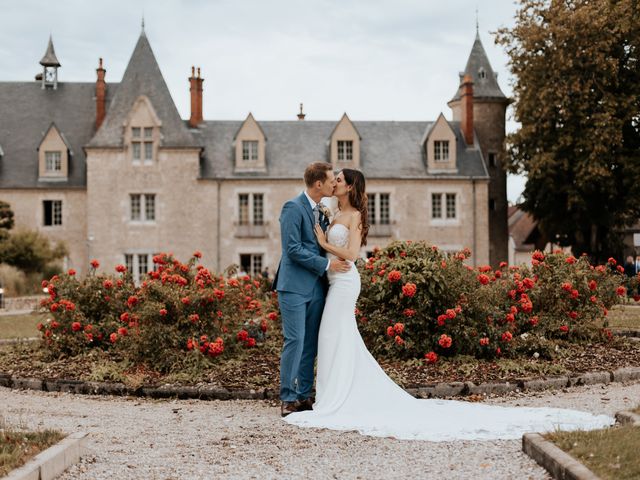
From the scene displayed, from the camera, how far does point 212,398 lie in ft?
26.3

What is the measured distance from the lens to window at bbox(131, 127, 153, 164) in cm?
3606

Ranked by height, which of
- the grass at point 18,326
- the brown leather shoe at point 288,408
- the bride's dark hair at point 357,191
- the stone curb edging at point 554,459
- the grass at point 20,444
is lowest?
the grass at point 18,326

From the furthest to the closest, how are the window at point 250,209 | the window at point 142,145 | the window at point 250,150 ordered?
1. the window at point 250,150
2. the window at point 250,209
3. the window at point 142,145

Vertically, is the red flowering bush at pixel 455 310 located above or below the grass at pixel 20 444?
above

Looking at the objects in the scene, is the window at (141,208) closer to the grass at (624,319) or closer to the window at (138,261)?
the window at (138,261)

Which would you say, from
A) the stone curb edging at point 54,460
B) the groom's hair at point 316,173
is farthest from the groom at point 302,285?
the stone curb edging at point 54,460

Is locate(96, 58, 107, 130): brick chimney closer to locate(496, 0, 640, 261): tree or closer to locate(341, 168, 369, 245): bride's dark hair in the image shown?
locate(496, 0, 640, 261): tree

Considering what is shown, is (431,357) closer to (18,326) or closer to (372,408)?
(372,408)

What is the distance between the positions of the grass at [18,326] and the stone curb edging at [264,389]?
488 cm

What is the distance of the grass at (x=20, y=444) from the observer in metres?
4.64

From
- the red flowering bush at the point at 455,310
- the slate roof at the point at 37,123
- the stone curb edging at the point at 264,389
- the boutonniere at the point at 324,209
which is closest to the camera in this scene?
the boutonniere at the point at 324,209

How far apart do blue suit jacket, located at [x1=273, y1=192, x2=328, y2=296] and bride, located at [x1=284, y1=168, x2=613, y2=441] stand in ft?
0.46

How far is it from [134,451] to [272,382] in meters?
2.76

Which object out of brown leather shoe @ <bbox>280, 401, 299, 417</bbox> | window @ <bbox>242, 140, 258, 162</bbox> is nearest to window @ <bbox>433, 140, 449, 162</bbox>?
window @ <bbox>242, 140, 258, 162</bbox>
